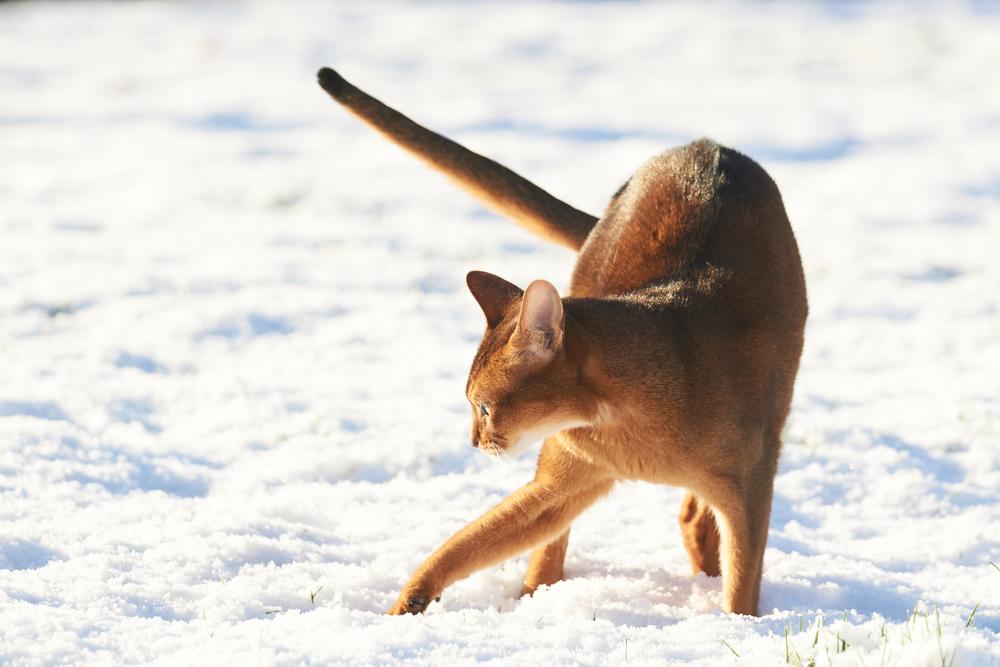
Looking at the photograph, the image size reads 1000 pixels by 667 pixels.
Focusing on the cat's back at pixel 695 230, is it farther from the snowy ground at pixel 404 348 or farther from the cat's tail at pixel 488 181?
the snowy ground at pixel 404 348

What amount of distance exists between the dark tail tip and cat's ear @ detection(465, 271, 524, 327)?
3.86ft

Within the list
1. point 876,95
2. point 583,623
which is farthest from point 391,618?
point 876,95

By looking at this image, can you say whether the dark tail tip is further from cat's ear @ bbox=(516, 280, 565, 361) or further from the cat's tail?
cat's ear @ bbox=(516, 280, 565, 361)

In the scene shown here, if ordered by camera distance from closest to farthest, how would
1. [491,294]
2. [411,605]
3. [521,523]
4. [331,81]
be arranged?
[491,294] < [411,605] < [521,523] < [331,81]

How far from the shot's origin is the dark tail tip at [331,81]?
387 cm

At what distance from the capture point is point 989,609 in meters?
3.09

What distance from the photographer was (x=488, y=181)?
4098 millimetres

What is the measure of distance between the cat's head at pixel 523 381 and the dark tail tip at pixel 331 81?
1283mm

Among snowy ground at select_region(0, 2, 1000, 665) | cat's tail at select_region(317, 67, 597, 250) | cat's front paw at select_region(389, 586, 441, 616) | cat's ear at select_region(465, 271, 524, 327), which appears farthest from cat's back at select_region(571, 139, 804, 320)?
cat's front paw at select_region(389, 586, 441, 616)

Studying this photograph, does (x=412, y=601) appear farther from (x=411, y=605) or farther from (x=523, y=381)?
(x=523, y=381)

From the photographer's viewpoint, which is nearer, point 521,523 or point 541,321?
point 541,321

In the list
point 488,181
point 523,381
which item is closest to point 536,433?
point 523,381

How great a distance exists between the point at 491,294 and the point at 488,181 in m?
1.22

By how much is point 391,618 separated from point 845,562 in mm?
1321
